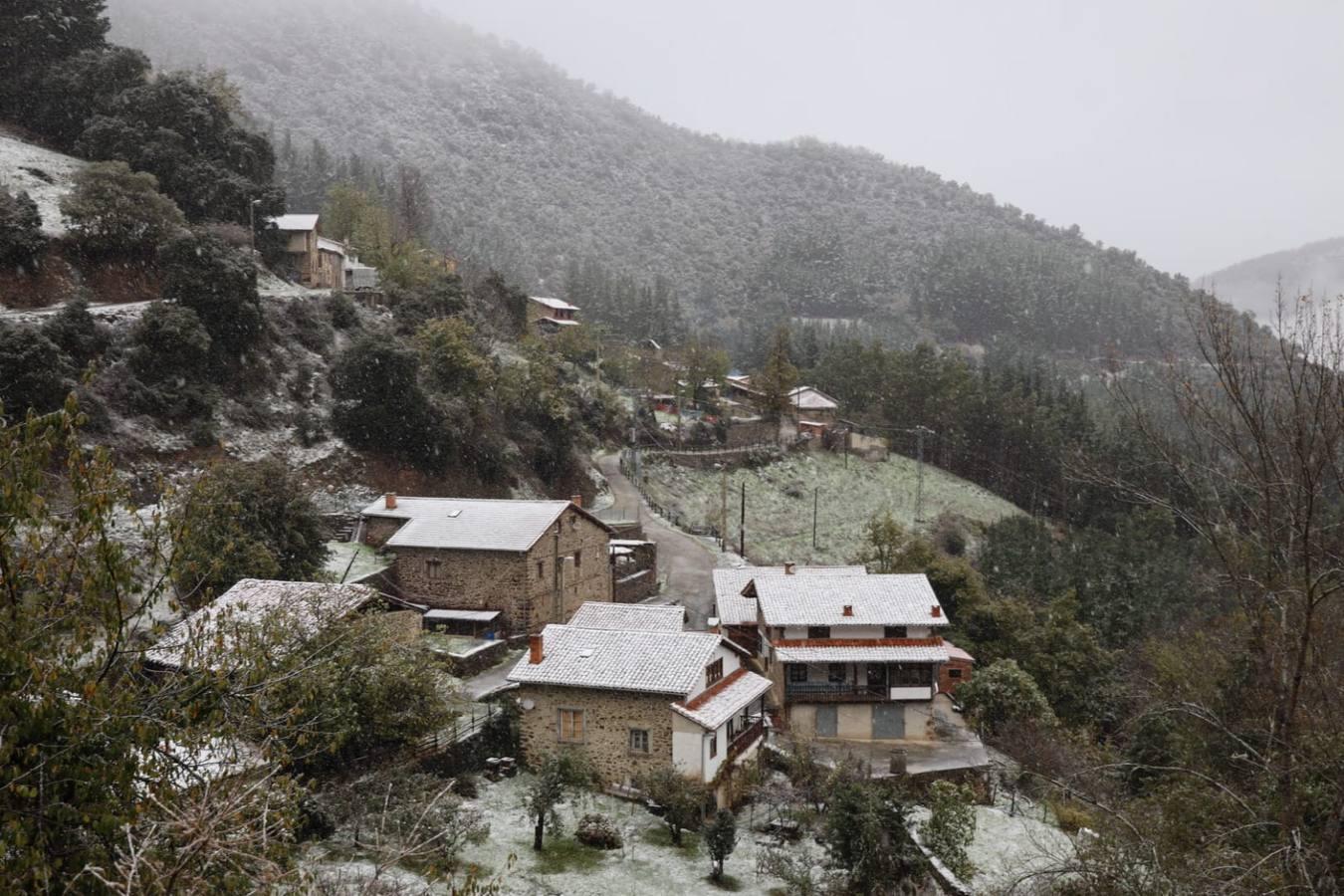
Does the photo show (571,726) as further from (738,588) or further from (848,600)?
(738,588)

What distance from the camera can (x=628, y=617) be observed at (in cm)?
2739

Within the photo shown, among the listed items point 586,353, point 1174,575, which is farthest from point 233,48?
point 1174,575

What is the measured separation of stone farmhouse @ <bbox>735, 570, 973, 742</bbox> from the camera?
27922 millimetres

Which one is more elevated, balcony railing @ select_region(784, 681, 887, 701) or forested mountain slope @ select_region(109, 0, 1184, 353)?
forested mountain slope @ select_region(109, 0, 1184, 353)

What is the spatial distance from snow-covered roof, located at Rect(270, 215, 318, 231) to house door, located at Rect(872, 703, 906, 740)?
35.5m

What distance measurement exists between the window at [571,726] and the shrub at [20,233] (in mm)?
25659

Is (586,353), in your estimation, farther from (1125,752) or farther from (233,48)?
(233,48)

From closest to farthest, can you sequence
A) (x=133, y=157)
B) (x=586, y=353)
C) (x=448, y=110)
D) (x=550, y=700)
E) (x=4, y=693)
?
(x=4, y=693) → (x=550, y=700) → (x=133, y=157) → (x=586, y=353) → (x=448, y=110)

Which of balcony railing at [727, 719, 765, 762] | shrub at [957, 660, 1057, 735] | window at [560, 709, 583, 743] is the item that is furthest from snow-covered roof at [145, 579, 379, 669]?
shrub at [957, 660, 1057, 735]

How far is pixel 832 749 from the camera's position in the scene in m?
26.3

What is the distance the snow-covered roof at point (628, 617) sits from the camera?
26.8 m

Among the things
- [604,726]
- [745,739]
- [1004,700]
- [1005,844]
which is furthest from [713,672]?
[1004,700]

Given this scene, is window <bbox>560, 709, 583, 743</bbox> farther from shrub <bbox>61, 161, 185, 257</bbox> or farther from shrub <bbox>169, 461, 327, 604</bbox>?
shrub <bbox>61, 161, 185, 257</bbox>

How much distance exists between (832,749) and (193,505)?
21576 mm
